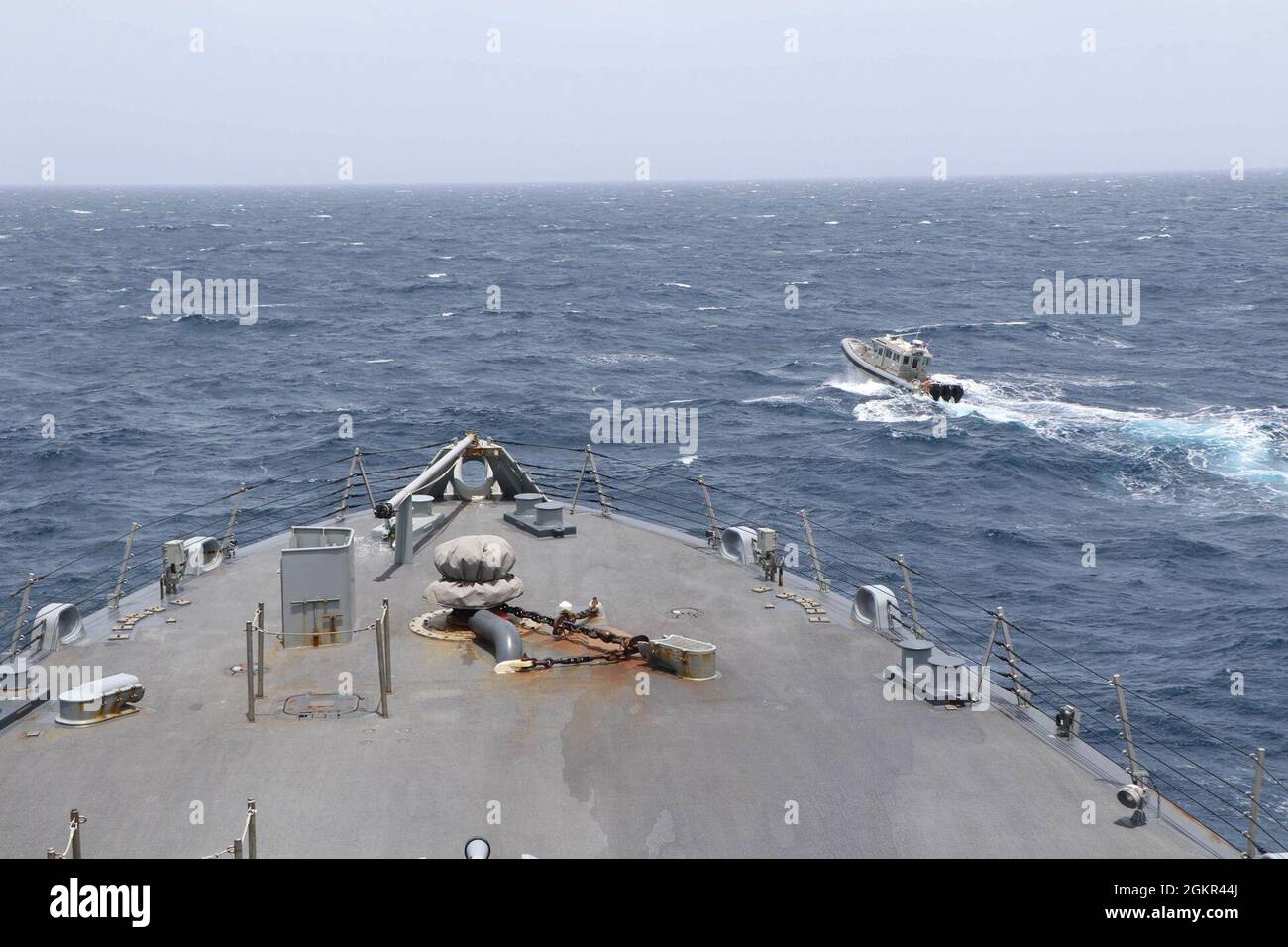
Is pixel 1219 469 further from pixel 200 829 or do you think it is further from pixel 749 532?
pixel 200 829

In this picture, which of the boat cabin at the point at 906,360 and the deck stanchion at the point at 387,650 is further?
the boat cabin at the point at 906,360

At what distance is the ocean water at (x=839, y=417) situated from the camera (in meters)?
39.1

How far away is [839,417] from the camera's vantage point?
2682 inches

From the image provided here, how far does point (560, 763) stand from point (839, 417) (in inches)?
2151

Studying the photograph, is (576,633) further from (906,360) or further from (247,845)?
(906,360)

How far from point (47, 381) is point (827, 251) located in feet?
411

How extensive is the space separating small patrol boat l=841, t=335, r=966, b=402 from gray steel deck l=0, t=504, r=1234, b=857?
2091 inches

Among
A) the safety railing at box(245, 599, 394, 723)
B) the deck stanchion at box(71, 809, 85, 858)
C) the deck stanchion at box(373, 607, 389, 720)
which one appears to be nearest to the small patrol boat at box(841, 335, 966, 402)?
the safety railing at box(245, 599, 394, 723)

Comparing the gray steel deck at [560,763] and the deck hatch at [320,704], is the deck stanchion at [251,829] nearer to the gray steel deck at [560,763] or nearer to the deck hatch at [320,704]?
the gray steel deck at [560,763]

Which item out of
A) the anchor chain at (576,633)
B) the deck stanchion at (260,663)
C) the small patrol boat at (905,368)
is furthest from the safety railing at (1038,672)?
the small patrol boat at (905,368)

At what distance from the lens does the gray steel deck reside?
13.5 m

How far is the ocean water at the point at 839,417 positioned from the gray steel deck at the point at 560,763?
6.95 ft

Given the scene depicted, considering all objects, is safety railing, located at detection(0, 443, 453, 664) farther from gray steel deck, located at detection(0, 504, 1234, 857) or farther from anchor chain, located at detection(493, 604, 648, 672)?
gray steel deck, located at detection(0, 504, 1234, 857)

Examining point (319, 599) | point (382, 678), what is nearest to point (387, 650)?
point (382, 678)
